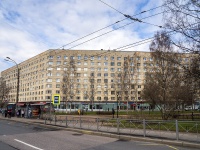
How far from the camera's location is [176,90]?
24.5 m

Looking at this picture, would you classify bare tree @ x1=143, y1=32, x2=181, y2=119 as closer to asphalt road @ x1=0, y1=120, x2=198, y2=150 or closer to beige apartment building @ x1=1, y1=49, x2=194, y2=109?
asphalt road @ x1=0, y1=120, x2=198, y2=150

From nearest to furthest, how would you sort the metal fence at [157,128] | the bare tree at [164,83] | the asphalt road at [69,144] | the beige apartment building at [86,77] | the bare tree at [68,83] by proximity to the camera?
the asphalt road at [69,144]
the metal fence at [157,128]
the bare tree at [164,83]
the bare tree at [68,83]
the beige apartment building at [86,77]

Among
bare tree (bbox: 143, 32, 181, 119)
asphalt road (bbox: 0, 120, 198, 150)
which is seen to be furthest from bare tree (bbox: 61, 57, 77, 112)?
asphalt road (bbox: 0, 120, 198, 150)

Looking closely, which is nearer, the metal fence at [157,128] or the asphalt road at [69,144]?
the asphalt road at [69,144]

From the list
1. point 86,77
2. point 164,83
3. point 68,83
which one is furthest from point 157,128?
point 86,77

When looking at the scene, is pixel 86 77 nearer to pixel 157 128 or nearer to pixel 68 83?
pixel 68 83

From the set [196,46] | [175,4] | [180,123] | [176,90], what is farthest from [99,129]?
[176,90]

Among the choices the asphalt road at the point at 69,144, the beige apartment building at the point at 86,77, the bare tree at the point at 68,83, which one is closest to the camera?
the asphalt road at the point at 69,144

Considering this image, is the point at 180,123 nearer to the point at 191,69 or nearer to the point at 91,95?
the point at 191,69

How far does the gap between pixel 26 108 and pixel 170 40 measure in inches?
1080

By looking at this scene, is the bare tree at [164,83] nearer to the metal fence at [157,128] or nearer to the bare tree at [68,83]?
the metal fence at [157,128]

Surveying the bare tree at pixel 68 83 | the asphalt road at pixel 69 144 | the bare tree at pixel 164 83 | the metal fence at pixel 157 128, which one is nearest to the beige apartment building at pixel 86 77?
the bare tree at pixel 68 83

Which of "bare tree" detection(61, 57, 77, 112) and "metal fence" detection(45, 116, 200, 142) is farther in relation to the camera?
"bare tree" detection(61, 57, 77, 112)

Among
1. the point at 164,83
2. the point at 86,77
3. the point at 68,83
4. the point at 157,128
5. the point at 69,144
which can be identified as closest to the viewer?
the point at 69,144
